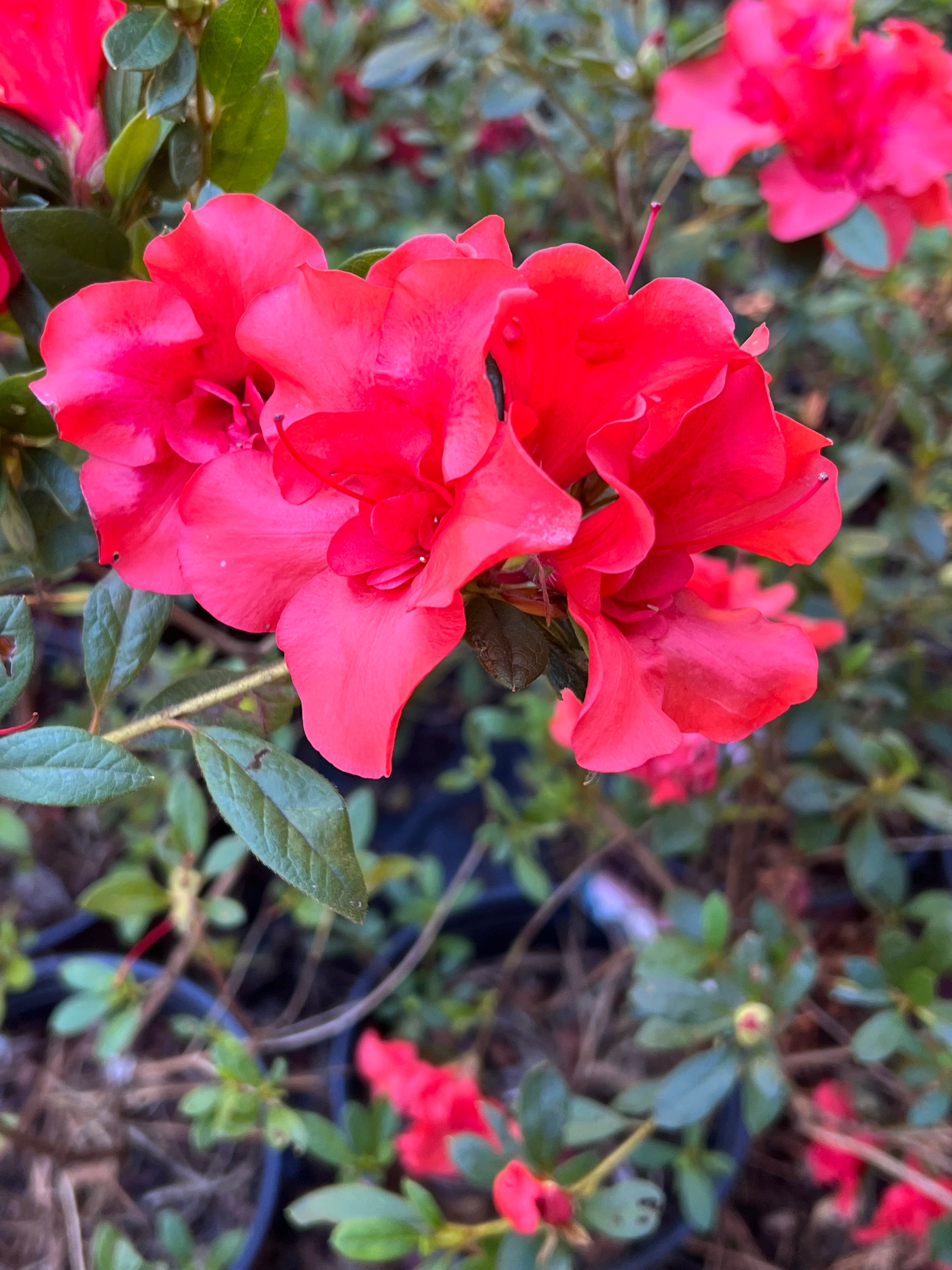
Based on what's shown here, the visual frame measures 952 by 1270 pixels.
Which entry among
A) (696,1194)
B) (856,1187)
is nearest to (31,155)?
(696,1194)

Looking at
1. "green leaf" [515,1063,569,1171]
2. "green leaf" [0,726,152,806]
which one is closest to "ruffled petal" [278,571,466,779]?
"green leaf" [0,726,152,806]

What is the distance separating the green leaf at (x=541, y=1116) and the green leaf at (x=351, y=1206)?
0.42ft

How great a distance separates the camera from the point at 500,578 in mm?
442

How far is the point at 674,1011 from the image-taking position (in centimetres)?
87

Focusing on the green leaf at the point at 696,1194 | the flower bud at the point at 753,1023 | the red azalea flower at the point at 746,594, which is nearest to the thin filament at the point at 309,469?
the red azalea flower at the point at 746,594

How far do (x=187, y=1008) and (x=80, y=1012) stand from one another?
312 mm

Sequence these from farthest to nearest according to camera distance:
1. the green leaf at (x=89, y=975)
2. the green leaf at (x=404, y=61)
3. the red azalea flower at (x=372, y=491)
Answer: the green leaf at (x=404, y=61) < the green leaf at (x=89, y=975) < the red azalea flower at (x=372, y=491)

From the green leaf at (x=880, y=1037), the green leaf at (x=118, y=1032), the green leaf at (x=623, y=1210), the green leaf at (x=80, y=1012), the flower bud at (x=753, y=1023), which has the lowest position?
the green leaf at (x=80, y=1012)

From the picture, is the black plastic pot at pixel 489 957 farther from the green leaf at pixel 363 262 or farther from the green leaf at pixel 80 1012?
the green leaf at pixel 363 262

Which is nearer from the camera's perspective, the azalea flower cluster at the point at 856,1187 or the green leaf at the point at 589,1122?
the green leaf at the point at 589,1122

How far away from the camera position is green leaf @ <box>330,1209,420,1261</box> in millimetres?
765

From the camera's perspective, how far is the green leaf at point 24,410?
49cm

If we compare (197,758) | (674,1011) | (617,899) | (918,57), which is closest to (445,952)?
(617,899)

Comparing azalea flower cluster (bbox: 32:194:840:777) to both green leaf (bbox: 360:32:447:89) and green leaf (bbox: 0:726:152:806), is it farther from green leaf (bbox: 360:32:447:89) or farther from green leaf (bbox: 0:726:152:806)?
green leaf (bbox: 360:32:447:89)
